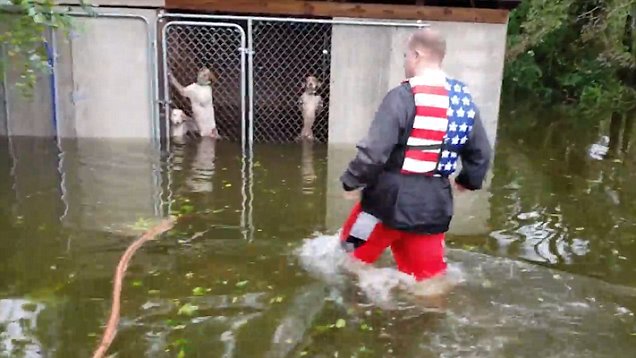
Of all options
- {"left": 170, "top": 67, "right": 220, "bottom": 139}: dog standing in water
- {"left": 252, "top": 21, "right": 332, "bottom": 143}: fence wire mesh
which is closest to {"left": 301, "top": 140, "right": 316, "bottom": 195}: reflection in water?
{"left": 252, "top": 21, "right": 332, "bottom": 143}: fence wire mesh

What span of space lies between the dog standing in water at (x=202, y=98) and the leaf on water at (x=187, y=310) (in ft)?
17.5

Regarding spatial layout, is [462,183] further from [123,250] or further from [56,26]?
→ [56,26]

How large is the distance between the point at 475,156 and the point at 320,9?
5225 millimetres

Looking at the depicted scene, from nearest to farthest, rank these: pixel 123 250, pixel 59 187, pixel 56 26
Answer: pixel 123 250
pixel 56 26
pixel 59 187

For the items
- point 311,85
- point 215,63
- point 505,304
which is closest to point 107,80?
point 215,63

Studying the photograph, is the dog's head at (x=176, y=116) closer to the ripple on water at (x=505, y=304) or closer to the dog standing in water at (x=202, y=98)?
the dog standing in water at (x=202, y=98)

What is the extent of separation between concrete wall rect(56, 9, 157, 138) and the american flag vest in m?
5.65

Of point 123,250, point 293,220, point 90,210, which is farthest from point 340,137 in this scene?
point 123,250

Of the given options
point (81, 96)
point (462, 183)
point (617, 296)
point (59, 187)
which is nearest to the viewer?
point (462, 183)

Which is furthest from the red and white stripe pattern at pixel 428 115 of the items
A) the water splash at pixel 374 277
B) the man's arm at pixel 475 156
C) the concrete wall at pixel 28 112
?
the concrete wall at pixel 28 112

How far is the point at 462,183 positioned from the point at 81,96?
6.12 metres

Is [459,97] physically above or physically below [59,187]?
above

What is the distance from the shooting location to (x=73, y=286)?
449cm

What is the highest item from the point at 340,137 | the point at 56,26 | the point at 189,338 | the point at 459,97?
the point at 56,26
